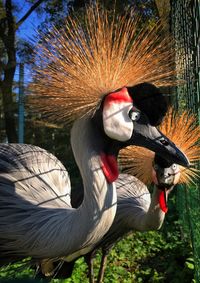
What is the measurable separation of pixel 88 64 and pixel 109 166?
36 cm

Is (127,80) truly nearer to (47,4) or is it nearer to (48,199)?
(48,199)

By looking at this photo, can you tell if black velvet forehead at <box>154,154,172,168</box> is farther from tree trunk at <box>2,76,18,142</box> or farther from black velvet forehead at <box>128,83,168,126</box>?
tree trunk at <box>2,76,18,142</box>

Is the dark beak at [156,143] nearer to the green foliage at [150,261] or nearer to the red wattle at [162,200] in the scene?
the red wattle at [162,200]

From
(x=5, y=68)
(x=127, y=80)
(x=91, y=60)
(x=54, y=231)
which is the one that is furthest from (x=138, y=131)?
(x=5, y=68)

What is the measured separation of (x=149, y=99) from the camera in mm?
1537

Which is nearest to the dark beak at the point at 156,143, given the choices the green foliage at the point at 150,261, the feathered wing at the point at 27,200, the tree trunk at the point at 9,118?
the feathered wing at the point at 27,200

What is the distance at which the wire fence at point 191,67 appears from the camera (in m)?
2.12

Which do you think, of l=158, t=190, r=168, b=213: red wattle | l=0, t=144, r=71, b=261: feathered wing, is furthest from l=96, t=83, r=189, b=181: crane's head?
l=158, t=190, r=168, b=213: red wattle

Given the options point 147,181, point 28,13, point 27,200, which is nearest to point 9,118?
point 28,13

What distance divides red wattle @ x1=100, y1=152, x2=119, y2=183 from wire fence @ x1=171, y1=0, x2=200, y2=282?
0.57 meters

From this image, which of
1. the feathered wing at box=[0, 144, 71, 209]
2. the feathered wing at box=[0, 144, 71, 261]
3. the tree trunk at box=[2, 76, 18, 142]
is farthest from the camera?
the tree trunk at box=[2, 76, 18, 142]

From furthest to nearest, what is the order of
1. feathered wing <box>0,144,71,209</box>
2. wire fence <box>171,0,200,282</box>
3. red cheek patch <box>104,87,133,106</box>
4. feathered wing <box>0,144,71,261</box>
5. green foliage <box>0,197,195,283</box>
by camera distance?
green foliage <box>0,197,195,283</box>, wire fence <box>171,0,200,282</box>, feathered wing <box>0,144,71,209</box>, feathered wing <box>0,144,71,261</box>, red cheek patch <box>104,87,133,106</box>

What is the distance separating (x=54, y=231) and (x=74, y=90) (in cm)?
49

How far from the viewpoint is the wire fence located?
6.95 feet
